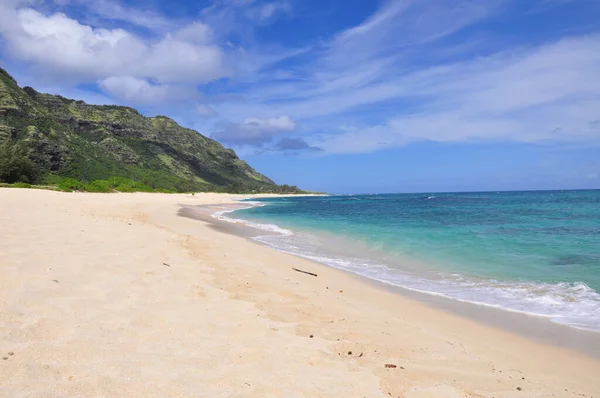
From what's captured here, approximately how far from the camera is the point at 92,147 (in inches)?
4254

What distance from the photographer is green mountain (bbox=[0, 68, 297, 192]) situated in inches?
2790

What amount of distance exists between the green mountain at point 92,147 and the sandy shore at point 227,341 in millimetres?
51261

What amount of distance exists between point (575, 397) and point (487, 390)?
1032 mm

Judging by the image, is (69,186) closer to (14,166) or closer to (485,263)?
(14,166)

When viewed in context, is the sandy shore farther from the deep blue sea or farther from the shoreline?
the deep blue sea

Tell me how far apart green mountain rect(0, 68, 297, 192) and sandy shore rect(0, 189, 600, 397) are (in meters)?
51.3

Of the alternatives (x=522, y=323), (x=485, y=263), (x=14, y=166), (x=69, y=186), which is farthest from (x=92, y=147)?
(x=522, y=323)

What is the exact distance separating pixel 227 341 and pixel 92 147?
399 feet

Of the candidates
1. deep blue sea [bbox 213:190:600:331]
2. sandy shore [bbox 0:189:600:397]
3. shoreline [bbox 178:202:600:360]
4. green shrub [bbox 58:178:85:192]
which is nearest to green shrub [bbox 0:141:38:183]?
green shrub [bbox 58:178:85:192]

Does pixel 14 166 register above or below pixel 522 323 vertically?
above

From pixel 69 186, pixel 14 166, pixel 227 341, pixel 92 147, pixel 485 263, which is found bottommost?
pixel 485 263

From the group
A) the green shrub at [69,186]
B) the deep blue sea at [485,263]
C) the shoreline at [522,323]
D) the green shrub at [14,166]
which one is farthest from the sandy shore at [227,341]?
the green shrub at [14,166]

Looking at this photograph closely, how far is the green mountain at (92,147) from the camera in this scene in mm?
70875

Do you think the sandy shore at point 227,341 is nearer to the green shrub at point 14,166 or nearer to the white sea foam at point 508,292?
the white sea foam at point 508,292
